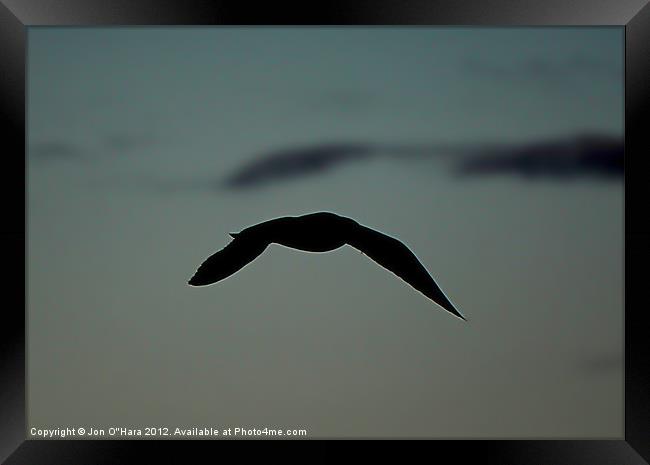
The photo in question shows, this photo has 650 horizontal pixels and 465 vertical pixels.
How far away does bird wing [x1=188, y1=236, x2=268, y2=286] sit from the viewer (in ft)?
7.15

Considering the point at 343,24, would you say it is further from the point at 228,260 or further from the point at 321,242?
the point at 228,260

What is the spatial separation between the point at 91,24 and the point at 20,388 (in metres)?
1.11

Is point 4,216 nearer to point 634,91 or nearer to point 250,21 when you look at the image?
point 250,21

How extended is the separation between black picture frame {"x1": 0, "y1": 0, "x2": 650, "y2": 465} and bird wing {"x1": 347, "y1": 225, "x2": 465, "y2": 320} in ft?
1.62

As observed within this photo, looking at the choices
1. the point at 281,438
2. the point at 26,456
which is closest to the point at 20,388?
the point at 26,456

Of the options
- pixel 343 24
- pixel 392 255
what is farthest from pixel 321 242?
pixel 343 24

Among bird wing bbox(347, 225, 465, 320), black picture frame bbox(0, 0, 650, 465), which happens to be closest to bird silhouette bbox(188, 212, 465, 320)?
bird wing bbox(347, 225, 465, 320)

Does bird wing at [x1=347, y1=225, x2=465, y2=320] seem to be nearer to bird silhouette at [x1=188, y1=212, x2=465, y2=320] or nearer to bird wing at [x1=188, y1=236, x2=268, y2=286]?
bird silhouette at [x1=188, y1=212, x2=465, y2=320]

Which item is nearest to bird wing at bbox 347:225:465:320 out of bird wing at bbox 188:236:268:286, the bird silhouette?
the bird silhouette

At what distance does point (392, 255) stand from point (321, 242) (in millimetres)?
215

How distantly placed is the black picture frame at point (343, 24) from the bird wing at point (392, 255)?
1.62 feet

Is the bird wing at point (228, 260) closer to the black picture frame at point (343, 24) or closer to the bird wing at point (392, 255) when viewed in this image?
the bird wing at point (392, 255)

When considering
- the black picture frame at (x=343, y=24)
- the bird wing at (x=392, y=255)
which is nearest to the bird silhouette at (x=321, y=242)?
the bird wing at (x=392, y=255)

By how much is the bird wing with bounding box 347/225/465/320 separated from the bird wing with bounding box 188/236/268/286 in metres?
0.29
